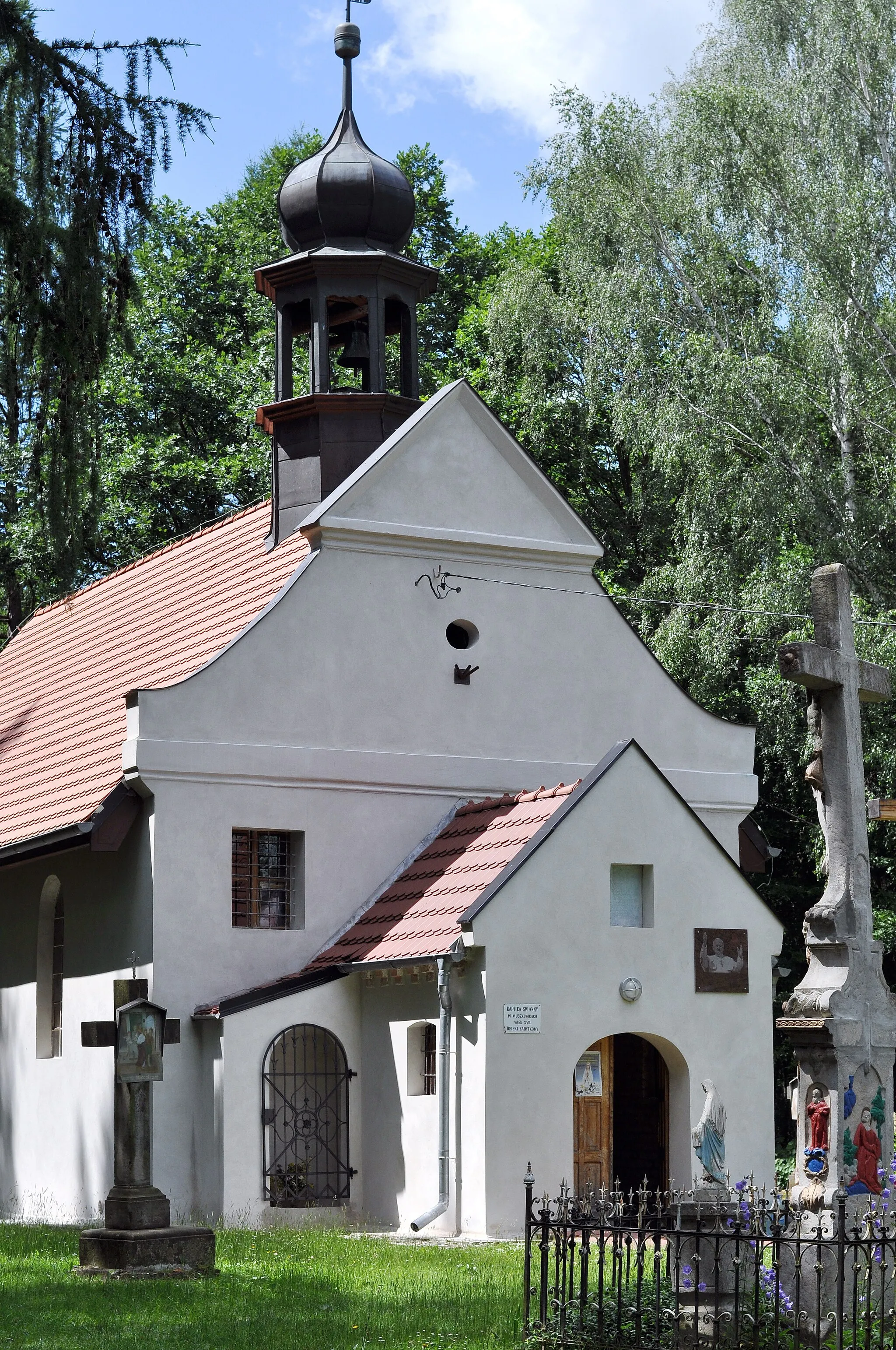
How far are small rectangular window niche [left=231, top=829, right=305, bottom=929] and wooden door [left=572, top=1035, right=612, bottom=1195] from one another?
3.42 metres

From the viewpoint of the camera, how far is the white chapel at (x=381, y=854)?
685 inches

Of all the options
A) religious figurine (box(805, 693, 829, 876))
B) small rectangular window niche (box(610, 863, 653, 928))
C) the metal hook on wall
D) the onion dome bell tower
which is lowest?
small rectangular window niche (box(610, 863, 653, 928))

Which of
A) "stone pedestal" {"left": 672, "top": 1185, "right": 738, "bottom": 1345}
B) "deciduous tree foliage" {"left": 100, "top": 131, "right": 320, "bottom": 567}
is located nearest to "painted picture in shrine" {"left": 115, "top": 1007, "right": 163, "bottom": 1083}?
"stone pedestal" {"left": 672, "top": 1185, "right": 738, "bottom": 1345}

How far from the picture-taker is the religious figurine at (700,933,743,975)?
18.1m

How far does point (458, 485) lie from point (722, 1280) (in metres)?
12.3

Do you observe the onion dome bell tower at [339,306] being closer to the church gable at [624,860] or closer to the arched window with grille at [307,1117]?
the church gable at [624,860]

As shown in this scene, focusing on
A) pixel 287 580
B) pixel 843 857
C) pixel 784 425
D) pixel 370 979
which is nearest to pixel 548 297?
pixel 784 425

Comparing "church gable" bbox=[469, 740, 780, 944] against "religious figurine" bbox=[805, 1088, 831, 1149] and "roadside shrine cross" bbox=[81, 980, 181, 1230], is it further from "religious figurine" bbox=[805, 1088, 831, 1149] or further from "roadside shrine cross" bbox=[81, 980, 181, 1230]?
"religious figurine" bbox=[805, 1088, 831, 1149]

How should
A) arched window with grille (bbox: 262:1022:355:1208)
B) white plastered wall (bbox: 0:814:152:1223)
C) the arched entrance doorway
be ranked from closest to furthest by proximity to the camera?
1. arched window with grille (bbox: 262:1022:355:1208)
2. the arched entrance doorway
3. white plastered wall (bbox: 0:814:152:1223)

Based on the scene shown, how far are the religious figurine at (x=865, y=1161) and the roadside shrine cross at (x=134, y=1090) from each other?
5.07 meters

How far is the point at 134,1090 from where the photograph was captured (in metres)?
13.7

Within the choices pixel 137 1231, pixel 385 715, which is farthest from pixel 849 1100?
pixel 385 715

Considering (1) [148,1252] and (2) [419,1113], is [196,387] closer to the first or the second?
(2) [419,1113]

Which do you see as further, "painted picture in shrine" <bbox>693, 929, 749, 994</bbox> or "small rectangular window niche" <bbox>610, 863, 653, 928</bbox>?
"painted picture in shrine" <bbox>693, 929, 749, 994</bbox>
